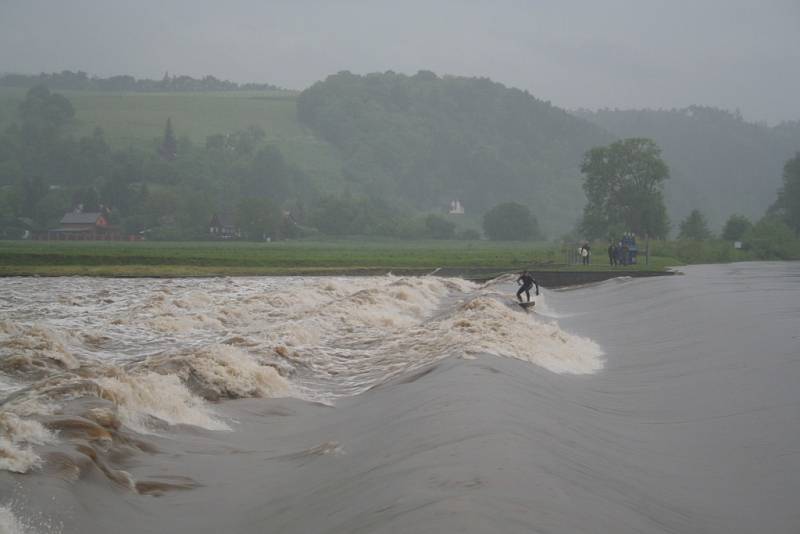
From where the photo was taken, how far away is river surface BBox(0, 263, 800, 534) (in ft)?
28.4

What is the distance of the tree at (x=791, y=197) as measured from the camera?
11844cm

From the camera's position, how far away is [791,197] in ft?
394

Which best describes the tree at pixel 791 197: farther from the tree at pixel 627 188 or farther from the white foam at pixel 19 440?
the white foam at pixel 19 440

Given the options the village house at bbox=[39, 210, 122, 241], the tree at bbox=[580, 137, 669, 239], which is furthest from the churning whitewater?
the village house at bbox=[39, 210, 122, 241]

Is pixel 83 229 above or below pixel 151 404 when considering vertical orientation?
above

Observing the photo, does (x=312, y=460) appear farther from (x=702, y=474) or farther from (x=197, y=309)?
(x=197, y=309)

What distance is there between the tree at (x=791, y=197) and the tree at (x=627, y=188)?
23134 mm

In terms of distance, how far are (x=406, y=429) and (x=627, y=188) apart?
9654cm

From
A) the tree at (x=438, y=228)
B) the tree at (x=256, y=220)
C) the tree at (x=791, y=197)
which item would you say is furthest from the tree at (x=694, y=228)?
the tree at (x=256, y=220)

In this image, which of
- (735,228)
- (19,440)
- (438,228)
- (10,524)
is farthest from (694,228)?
(10,524)

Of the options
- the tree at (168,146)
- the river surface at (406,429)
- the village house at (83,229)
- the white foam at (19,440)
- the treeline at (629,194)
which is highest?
the tree at (168,146)

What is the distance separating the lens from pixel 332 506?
8.88m

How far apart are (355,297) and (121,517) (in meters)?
24.1

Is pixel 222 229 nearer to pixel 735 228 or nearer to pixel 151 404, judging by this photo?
pixel 735 228
